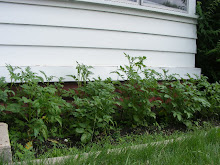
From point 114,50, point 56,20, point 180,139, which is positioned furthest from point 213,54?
point 56,20

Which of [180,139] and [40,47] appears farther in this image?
[40,47]

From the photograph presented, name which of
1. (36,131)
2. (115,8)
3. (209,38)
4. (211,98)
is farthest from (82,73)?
(209,38)

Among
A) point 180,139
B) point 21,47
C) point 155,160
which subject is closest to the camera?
point 155,160

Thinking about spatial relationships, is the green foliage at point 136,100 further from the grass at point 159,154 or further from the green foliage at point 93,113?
the grass at point 159,154

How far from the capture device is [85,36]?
3488 mm

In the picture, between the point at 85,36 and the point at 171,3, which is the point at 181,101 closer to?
the point at 85,36

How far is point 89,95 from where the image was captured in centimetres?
311

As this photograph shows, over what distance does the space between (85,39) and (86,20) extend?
257mm

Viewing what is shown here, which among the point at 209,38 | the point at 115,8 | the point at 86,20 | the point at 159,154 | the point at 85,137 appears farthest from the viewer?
the point at 209,38

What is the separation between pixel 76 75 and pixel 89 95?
41 cm

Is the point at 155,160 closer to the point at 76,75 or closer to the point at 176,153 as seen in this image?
the point at 176,153

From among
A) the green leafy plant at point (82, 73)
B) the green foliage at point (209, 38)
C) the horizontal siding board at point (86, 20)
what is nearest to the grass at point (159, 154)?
the green leafy plant at point (82, 73)

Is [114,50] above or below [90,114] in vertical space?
above

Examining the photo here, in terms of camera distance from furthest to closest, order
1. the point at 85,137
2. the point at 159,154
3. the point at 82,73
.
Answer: the point at 82,73
the point at 85,137
the point at 159,154
